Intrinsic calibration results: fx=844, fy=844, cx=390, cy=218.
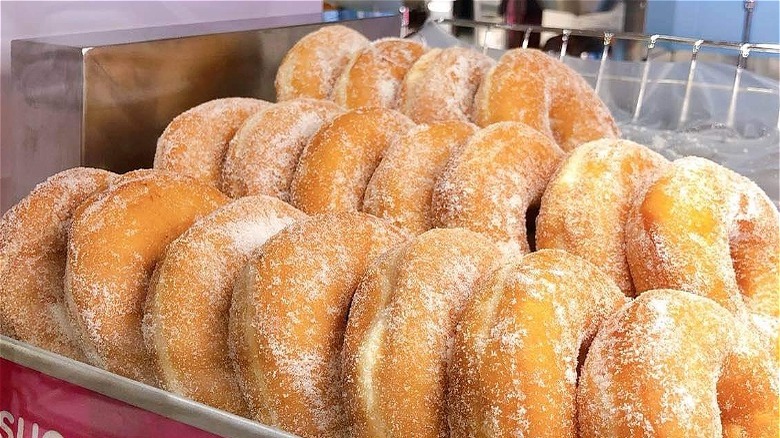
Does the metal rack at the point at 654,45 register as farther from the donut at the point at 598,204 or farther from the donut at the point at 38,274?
the donut at the point at 38,274

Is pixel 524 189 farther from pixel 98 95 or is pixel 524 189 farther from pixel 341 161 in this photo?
pixel 98 95

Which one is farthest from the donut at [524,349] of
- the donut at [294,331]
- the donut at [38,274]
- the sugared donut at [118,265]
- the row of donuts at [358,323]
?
the donut at [38,274]

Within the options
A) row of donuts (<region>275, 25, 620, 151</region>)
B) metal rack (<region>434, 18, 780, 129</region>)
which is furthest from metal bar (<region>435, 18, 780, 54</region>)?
row of donuts (<region>275, 25, 620, 151</region>)

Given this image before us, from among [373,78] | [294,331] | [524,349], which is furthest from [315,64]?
[524,349]

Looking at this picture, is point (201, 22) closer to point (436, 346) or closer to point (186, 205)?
point (186, 205)

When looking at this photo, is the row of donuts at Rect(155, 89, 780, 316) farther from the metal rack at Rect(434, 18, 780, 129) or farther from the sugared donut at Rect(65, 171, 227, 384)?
the metal rack at Rect(434, 18, 780, 129)
